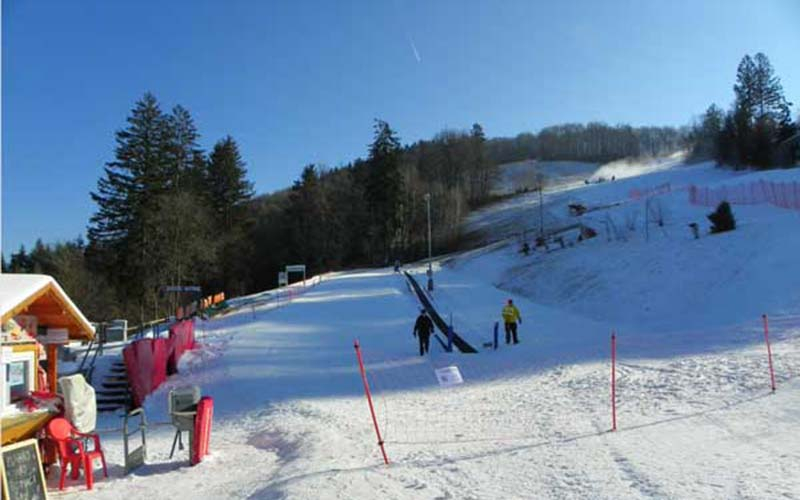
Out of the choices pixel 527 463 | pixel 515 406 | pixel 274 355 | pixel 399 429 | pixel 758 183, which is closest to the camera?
pixel 527 463

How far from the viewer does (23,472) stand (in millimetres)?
8023

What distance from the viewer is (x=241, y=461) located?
10.6m

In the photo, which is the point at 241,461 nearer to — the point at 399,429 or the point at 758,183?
the point at 399,429

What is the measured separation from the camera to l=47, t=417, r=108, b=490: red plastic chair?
9.60 metres

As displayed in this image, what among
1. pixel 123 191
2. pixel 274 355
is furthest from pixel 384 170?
pixel 274 355

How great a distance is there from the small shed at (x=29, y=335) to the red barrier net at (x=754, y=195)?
3876 centimetres

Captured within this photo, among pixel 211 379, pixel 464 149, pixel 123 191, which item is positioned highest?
pixel 464 149

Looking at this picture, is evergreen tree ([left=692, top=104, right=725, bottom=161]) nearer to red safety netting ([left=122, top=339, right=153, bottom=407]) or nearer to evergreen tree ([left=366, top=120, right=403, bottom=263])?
evergreen tree ([left=366, top=120, right=403, bottom=263])

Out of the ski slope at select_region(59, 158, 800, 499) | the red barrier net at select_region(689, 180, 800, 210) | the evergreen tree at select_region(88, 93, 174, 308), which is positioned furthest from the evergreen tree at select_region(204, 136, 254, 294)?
the red barrier net at select_region(689, 180, 800, 210)

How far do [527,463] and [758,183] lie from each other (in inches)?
1904

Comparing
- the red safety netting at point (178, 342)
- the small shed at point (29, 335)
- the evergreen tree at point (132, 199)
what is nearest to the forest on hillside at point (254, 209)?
the evergreen tree at point (132, 199)

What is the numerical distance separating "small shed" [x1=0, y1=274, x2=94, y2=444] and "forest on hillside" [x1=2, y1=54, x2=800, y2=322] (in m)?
45.3

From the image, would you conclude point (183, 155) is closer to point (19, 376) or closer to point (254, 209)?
point (254, 209)

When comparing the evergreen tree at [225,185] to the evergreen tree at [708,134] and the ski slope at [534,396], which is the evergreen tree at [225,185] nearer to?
the ski slope at [534,396]
